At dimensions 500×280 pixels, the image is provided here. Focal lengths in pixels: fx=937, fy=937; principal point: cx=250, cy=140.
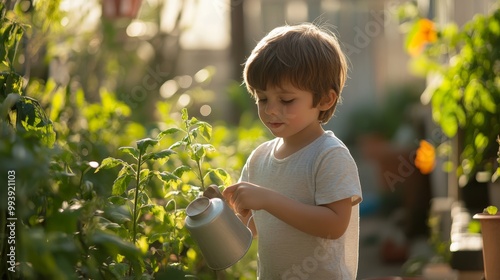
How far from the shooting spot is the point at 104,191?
2.54 m

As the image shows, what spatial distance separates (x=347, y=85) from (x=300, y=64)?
3.02 ft

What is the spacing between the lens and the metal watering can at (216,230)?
189cm

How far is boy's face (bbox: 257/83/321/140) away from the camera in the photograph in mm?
2070

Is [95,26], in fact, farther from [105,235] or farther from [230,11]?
[105,235]

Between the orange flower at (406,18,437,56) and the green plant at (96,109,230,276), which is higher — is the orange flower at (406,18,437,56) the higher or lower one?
the lower one

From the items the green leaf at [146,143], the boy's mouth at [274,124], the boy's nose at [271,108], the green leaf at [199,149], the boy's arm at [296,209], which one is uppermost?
the boy's nose at [271,108]

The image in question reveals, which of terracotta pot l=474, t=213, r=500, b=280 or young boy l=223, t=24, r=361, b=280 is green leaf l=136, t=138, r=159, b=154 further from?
terracotta pot l=474, t=213, r=500, b=280

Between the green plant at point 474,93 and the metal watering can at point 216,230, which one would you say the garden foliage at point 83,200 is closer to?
the metal watering can at point 216,230

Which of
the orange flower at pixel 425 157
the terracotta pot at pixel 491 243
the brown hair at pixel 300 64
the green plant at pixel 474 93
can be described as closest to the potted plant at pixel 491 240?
the terracotta pot at pixel 491 243

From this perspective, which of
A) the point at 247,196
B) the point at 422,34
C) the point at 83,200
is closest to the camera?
the point at 83,200

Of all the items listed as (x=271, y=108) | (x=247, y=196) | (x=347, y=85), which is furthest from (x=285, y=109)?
(x=347, y=85)

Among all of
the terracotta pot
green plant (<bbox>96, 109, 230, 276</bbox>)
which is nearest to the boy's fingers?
green plant (<bbox>96, 109, 230, 276</bbox>)

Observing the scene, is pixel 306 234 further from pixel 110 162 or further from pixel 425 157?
pixel 425 157

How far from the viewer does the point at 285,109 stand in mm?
2072
